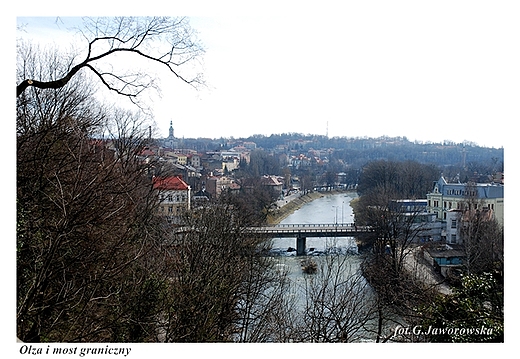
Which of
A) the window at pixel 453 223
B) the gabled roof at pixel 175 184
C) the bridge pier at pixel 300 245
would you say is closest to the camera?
the window at pixel 453 223

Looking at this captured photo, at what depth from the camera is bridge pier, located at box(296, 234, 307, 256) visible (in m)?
7.40

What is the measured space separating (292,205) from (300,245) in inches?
136

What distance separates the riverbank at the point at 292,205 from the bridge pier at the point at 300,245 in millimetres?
1631

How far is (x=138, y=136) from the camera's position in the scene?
21.0ft

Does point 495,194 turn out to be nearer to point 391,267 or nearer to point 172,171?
Answer: point 391,267

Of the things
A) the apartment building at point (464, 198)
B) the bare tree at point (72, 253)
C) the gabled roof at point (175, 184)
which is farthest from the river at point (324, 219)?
the bare tree at point (72, 253)

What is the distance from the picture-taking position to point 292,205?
11062 mm

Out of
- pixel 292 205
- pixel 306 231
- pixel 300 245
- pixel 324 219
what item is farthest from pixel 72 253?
pixel 292 205

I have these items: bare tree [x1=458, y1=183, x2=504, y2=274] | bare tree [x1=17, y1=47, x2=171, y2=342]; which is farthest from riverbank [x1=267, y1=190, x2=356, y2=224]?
bare tree [x1=17, y1=47, x2=171, y2=342]

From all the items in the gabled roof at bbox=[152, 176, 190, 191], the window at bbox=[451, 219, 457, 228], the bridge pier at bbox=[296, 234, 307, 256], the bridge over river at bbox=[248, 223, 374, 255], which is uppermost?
the gabled roof at bbox=[152, 176, 190, 191]

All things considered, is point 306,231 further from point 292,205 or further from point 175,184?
point 292,205

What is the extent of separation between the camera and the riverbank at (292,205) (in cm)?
985

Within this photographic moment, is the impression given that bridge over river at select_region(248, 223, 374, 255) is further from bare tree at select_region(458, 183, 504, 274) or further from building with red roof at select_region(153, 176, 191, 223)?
bare tree at select_region(458, 183, 504, 274)

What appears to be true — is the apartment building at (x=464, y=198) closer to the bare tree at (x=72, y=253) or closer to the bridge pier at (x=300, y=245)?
the bridge pier at (x=300, y=245)
